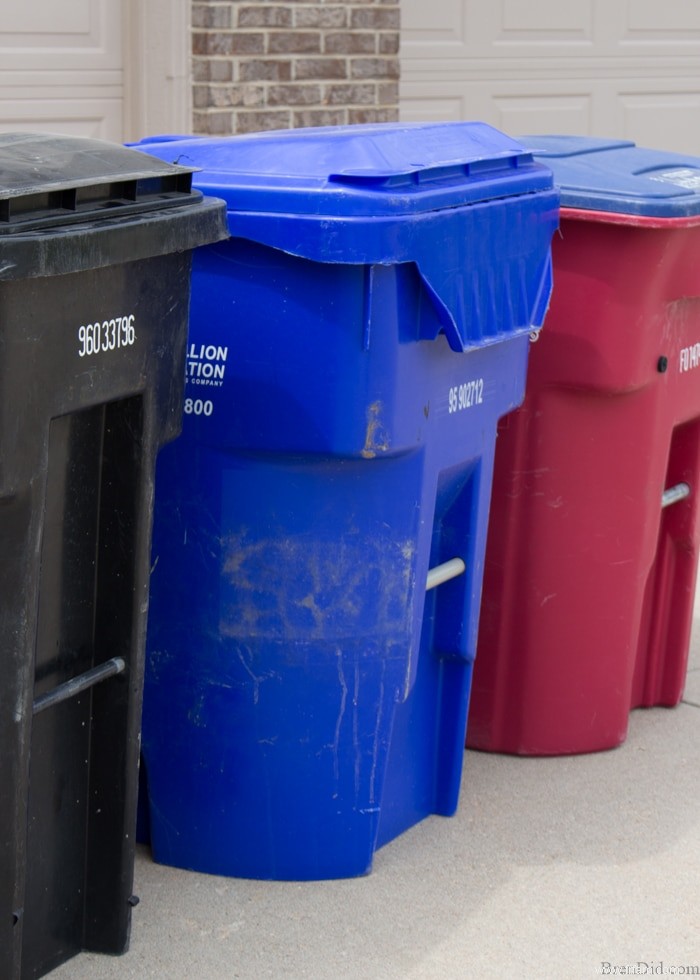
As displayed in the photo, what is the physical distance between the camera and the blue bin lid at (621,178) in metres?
3.74

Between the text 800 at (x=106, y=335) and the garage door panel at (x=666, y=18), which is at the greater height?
the garage door panel at (x=666, y=18)

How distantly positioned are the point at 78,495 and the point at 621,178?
1728 millimetres

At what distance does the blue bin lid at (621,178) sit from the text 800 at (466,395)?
582 mm

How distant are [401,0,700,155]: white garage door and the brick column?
638mm

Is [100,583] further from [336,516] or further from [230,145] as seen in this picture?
[230,145]

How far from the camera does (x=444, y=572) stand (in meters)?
3.58

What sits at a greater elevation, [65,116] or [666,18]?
[666,18]

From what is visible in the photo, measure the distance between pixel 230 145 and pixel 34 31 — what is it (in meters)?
2.98

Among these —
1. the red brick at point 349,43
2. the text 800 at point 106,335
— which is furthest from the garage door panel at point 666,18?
the text 800 at point 106,335

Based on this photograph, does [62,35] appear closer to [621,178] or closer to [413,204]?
[621,178]

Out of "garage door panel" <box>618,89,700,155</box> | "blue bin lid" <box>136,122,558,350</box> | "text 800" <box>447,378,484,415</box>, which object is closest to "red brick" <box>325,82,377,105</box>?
"garage door panel" <box>618,89,700,155</box>

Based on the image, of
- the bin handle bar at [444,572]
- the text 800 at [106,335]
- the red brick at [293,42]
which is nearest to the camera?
the text 800 at [106,335]

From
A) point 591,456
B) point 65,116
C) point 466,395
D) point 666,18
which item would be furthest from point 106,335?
point 666,18

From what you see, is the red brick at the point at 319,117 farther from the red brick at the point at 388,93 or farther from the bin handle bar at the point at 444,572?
the bin handle bar at the point at 444,572
